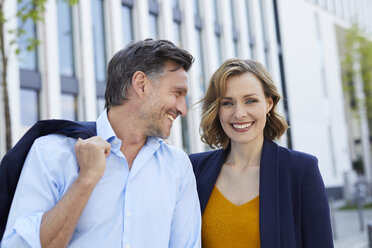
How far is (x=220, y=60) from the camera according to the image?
63.4 feet

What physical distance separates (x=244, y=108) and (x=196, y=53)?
48.4 ft

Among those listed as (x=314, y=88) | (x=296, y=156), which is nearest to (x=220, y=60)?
(x=314, y=88)

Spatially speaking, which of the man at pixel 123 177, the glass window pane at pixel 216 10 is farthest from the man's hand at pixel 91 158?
the glass window pane at pixel 216 10

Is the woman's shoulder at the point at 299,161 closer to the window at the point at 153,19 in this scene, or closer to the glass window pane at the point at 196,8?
the window at the point at 153,19

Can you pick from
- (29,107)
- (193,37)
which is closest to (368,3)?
(193,37)

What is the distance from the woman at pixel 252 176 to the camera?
2764 millimetres

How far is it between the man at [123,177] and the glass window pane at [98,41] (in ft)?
36.2

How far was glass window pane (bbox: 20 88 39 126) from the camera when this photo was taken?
1095 cm

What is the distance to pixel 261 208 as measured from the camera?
9.30 ft

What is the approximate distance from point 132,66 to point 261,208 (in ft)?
4.09

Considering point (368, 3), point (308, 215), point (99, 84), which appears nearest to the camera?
point (308, 215)

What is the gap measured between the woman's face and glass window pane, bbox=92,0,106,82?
35.2 ft

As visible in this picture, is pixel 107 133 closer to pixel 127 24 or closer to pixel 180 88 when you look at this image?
pixel 180 88

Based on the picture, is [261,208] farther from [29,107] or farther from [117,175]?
[29,107]
